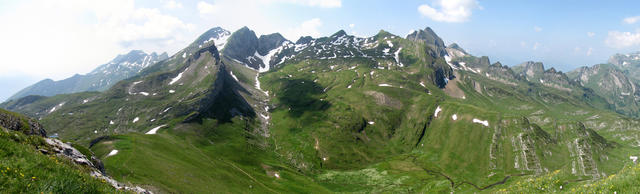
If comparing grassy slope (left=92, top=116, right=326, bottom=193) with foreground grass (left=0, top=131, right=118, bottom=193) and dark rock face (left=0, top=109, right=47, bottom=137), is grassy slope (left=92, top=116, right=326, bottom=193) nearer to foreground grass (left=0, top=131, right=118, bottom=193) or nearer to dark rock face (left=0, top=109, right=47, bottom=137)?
dark rock face (left=0, top=109, right=47, bottom=137)

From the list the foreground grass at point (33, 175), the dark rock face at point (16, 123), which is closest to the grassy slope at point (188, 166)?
the dark rock face at point (16, 123)

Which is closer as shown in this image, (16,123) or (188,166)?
(16,123)

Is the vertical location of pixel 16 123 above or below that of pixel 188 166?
above

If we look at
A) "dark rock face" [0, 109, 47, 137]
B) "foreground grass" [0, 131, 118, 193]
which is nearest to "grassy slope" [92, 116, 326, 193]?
"dark rock face" [0, 109, 47, 137]

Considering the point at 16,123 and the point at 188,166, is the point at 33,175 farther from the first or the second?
the point at 188,166

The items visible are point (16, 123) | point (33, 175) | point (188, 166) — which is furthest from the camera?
point (188, 166)

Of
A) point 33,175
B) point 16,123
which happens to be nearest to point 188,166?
point 16,123

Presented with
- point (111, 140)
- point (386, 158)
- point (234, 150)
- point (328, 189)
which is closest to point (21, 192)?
point (111, 140)

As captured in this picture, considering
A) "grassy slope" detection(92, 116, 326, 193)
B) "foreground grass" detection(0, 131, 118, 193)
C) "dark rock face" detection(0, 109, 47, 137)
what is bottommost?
"grassy slope" detection(92, 116, 326, 193)

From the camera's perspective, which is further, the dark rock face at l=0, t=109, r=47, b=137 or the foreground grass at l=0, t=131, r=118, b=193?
the dark rock face at l=0, t=109, r=47, b=137

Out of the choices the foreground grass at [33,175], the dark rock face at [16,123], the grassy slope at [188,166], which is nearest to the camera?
the foreground grass at [33,175]

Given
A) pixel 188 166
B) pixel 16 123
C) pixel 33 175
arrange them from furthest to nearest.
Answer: pixel 188 166, pixel 16 123, pixel 33 175

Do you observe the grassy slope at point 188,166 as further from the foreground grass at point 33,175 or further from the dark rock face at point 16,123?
the foreground grass at point 33,175

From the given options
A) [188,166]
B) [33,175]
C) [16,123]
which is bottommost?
[188,166]
